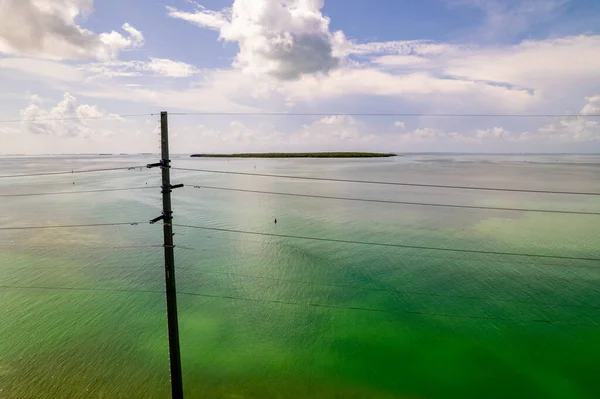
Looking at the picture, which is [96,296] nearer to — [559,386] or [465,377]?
[465,377]

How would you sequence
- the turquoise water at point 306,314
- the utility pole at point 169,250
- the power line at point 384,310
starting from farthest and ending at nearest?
1. the power line at point 384,310
2. the turquoise water at point 306,314
3. the utility pole at point 169,250

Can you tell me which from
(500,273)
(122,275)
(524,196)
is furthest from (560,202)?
(122,275)

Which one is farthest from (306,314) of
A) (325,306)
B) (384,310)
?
(384,310)

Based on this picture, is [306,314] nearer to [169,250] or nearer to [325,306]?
[325,306]

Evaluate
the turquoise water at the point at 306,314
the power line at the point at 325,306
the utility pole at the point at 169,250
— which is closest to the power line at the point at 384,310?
the power line at the point at 325,306

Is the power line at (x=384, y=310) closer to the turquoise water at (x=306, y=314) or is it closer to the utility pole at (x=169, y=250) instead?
the turquoise water at (x=306, y=314)
